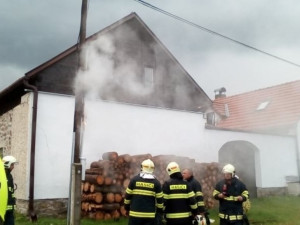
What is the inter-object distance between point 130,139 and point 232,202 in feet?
20.7

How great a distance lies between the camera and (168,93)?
47.0ft

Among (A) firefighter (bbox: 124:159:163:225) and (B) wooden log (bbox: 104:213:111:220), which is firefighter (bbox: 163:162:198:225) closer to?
(A) firefighter (bbox: 124:159:163:225)

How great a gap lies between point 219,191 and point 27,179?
20.3 feet

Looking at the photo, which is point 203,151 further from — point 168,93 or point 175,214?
point 175,214

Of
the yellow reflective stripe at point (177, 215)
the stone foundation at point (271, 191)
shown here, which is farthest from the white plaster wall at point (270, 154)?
the yellow reflective stripe at point (177, 215)

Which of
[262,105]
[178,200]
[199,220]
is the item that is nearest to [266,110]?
[262,105]

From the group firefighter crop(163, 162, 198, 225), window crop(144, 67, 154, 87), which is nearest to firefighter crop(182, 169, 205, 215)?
firefighter crop(163, 162, 198, 225)

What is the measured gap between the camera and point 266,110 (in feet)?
65.8

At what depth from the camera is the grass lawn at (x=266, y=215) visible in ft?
33.5

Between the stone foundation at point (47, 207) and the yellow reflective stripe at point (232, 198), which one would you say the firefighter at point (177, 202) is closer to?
the yellow reflective stripe at point (232, 198)

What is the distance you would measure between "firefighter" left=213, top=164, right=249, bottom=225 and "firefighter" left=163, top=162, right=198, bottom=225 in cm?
91

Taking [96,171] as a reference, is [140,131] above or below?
above

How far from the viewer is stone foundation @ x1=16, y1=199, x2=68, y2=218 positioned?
1085cm

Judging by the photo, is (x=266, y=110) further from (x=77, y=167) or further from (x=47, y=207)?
(x=77, y=167)
